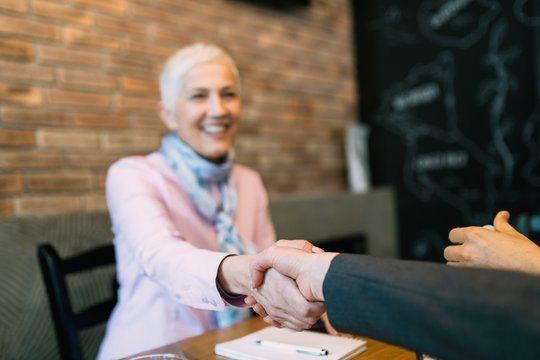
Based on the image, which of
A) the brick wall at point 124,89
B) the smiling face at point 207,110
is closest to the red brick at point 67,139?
the brick wall at point 124,89

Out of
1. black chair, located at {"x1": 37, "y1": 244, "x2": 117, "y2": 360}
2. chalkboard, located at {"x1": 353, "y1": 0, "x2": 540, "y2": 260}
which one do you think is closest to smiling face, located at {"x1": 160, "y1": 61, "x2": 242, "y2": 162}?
black chair, located at {"x1": 37, "y1": 244, "x2": 117, "y2": 360}

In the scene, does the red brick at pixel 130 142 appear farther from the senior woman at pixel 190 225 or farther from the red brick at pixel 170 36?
the senior woman at pixel 190 225

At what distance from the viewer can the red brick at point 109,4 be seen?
1.90 meters

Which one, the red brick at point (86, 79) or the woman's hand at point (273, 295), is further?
the red brick at point (86, 79)

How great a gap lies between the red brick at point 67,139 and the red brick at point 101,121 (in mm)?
41

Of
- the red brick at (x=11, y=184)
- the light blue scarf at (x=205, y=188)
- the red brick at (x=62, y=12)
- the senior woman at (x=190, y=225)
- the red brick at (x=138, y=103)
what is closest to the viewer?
the senior woman at (x=190, y=225)

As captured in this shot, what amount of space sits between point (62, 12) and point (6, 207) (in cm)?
81

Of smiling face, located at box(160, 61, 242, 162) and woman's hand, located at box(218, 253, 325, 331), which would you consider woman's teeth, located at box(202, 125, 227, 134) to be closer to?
smiling face, located at box(160, 61, 242, 162)

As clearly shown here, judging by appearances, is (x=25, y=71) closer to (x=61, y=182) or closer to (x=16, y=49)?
(x=16, y=49)

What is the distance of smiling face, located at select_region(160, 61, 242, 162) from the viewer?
54.5 inches

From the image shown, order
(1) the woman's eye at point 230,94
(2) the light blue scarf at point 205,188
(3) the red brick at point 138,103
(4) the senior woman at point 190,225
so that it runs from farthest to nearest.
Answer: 1. (3) the red brick at point 138,103
2. (1) the woman's eye at point 230,94
3. (2) the light blue scarf at point 205,188
4. (4) the senior woman at point 190,225

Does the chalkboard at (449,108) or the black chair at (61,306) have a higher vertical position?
the chalkboard at (449,108)

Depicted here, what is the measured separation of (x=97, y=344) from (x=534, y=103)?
2.21 meters

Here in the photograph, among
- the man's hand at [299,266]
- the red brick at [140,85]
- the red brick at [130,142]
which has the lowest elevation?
the man's hand at [299,266]
